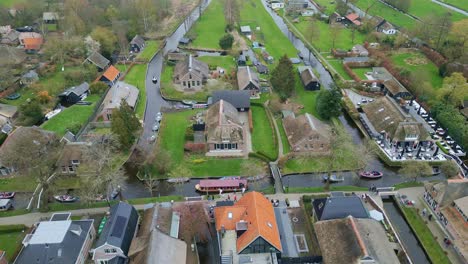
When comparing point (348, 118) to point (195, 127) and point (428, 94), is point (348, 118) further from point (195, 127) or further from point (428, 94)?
point (195, 127)

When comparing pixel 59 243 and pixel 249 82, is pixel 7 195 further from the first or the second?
pixel 249 82

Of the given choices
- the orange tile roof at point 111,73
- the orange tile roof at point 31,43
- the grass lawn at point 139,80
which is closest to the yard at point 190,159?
the grass lawn at point 139,80

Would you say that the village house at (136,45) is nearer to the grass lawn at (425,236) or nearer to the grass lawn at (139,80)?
the grass lawn at (139,80)

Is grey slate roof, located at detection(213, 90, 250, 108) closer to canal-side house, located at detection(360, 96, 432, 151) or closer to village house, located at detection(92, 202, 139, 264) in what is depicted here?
canal-side house, located at detection(360, 96, 432, 151)

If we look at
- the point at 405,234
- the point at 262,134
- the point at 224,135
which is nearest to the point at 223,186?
the point at 224,135

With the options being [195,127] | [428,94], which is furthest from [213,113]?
[428,94]
